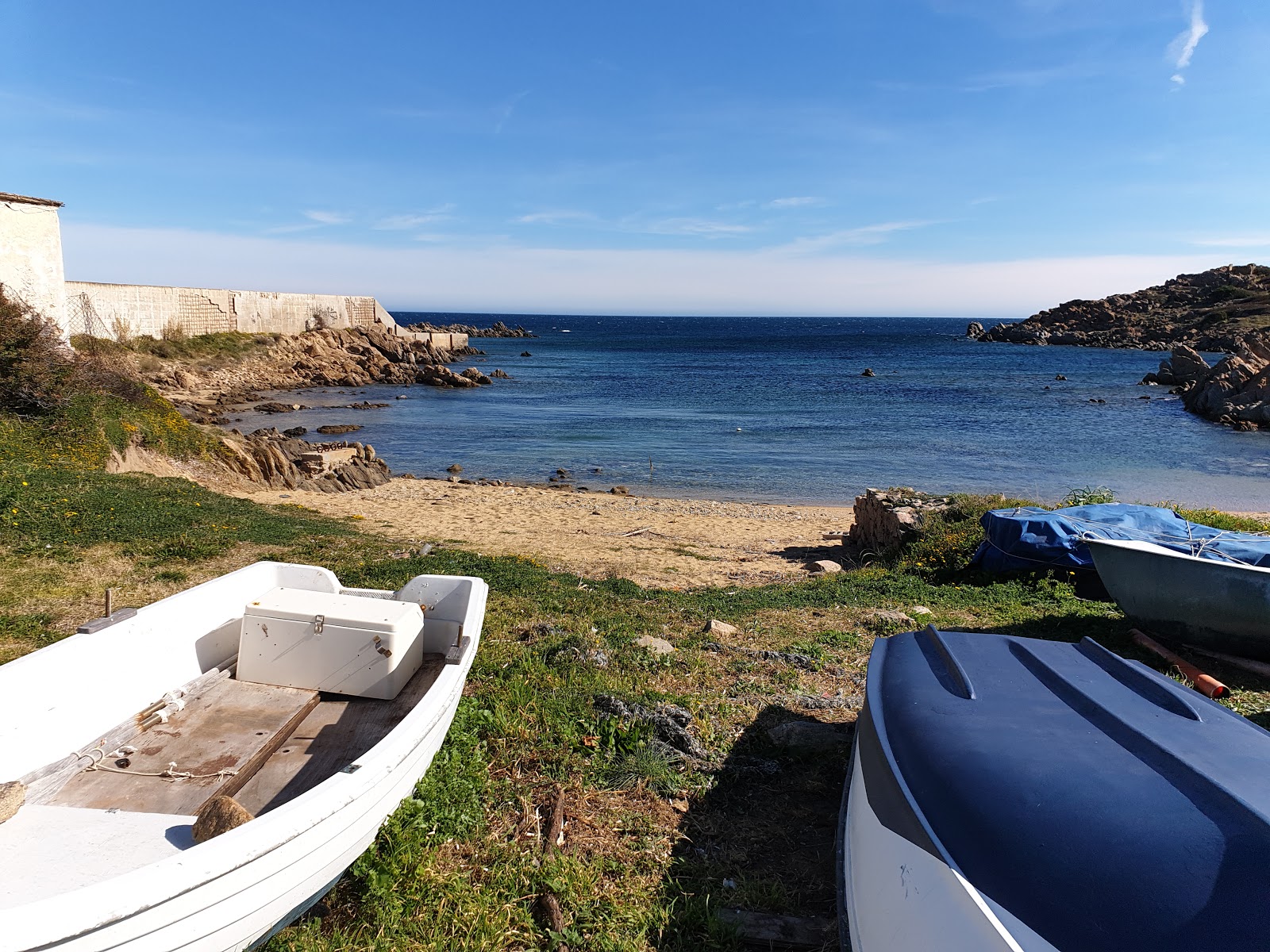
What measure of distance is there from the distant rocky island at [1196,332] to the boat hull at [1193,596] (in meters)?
36.0

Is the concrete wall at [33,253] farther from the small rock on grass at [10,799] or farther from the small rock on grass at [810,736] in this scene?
the small rock on grass at [810,736]

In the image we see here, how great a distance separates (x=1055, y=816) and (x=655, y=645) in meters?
4.37

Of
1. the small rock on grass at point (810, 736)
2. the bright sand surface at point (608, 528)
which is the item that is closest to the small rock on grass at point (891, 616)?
the small rock on grass at point (810, 736)

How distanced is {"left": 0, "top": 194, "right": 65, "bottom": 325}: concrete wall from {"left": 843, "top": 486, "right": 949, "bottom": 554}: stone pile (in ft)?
64.5

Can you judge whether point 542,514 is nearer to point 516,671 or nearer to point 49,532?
point 49,532

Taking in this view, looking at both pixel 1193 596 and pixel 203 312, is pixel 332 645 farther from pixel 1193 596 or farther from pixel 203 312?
pixel 203 312

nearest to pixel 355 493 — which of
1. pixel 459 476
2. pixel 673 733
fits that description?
pixel 459 476

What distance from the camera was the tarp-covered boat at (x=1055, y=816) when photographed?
7.96 ft

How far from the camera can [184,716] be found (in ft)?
15.2

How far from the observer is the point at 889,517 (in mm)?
12727

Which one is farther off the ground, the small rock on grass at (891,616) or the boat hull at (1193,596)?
the boat hull at (1193,596)

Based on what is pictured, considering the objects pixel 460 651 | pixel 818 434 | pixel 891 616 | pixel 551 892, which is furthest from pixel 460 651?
pixel 818 434

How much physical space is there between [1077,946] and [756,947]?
1634 mm

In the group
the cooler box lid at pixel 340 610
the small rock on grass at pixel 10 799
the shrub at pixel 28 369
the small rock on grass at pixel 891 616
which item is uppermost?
the shrub at pixel 28 369
